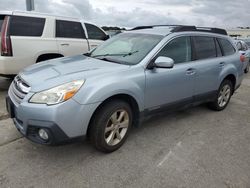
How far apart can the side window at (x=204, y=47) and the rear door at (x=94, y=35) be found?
11.1ft

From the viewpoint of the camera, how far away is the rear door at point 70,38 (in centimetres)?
607

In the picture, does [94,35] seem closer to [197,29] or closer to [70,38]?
[70,38]

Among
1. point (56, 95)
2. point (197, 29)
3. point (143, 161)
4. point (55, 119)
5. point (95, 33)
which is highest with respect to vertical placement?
point (197, 29)

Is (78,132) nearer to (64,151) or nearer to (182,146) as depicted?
(64,151)

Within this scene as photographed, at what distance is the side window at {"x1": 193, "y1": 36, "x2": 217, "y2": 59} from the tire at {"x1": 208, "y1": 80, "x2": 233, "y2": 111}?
2.43 ft

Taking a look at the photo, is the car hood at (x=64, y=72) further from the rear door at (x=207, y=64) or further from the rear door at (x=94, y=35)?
the rear door at (x=94, y=35)

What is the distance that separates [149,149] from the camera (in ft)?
11.2

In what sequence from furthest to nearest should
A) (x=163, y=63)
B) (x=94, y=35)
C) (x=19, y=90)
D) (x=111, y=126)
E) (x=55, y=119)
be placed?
(x=94, y=35)
(x=163, y=63)
(x=111, y=126)
(x=19, y=90)
(x=55, y=119)

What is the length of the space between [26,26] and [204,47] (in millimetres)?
3908

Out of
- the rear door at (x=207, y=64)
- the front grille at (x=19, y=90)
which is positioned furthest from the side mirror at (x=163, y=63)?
the front grille at (x=19, y=90)

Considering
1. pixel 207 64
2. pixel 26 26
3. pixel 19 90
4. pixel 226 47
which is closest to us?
pixel 19 90

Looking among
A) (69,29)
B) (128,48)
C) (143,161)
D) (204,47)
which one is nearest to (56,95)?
(143,161)

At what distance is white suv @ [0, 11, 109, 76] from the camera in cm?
518

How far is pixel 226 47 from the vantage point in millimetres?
5062
